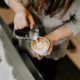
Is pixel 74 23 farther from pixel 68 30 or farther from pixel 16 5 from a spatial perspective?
pixel 16 5

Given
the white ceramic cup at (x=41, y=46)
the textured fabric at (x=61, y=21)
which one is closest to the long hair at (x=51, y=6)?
the textured fabric at (x=61, y=21)

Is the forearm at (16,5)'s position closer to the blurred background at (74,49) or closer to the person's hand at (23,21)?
the person's hand at (23,21)

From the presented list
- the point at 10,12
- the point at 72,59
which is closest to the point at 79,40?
the point at 72,59

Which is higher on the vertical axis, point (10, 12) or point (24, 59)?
point (24, 59)

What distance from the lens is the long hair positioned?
86 cm

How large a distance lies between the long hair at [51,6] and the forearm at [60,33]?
0.08 m

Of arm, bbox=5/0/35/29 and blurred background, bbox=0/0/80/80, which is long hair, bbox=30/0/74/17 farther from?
blurred background, bbox=0/0/80/80

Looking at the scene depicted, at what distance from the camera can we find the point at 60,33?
0.96 m

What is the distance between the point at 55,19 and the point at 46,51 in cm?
24

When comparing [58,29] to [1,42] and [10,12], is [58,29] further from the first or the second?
[10,12]

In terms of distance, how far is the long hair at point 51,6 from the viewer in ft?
2.83

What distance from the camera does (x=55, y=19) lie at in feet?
3.24

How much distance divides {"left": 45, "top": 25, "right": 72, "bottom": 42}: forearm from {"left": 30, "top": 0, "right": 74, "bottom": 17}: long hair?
3.1 inches

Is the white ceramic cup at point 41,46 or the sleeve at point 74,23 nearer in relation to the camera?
the white ceramic cup at point 41,46
